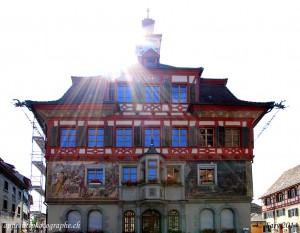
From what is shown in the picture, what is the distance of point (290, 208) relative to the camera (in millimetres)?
61188

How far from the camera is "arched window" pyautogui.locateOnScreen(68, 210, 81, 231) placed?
3138 centimetres

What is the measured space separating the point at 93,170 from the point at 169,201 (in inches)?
230

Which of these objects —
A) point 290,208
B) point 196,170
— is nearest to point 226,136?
point 196,170

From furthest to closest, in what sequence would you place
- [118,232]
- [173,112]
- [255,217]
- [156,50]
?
[255,217]
[156,50]
[173,112]
[118,232]

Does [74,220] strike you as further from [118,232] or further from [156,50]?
[156,50]

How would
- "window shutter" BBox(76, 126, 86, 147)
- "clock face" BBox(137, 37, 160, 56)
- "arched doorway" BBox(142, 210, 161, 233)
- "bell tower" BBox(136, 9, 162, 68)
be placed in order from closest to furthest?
"arched doorway" BBox(142, 210, 161, 233) < "window shutter" BBox(76, 126, 86, 147) < "bell tower" BBox(136, 9, 162, 68) < "clock face" BBox(137, 37, 160, 56)

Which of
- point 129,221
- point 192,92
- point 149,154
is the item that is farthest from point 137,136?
point 129,221

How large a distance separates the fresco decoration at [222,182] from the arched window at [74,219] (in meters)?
7.78

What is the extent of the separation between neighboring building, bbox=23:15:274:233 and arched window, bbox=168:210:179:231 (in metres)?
0.07

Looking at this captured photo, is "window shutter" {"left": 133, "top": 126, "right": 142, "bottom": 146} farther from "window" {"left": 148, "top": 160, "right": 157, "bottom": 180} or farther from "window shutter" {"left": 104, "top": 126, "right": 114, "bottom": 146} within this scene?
"window" {"left": 148, "top": 160, "right": 157, "bottom": 180}

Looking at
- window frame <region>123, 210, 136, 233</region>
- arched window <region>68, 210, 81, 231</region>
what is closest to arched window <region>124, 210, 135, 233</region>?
window frame <region>123, 210, 136, 233</region>

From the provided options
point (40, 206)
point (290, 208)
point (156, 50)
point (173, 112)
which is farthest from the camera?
point (290, 208)

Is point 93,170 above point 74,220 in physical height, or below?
above

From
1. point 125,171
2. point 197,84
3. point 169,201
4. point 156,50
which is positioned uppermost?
point 156,50
